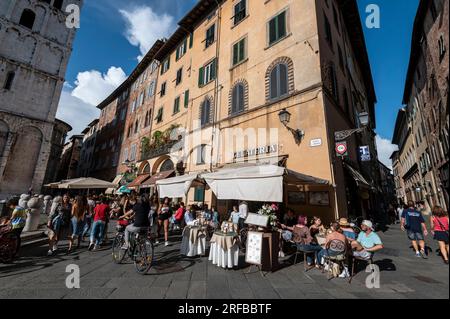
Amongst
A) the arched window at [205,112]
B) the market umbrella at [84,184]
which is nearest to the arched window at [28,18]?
the market umbrella at [84,184]

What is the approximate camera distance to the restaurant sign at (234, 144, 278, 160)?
9.45 meters

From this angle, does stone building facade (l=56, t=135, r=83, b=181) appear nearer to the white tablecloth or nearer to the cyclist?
the cyclist

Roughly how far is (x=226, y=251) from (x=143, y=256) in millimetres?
1995

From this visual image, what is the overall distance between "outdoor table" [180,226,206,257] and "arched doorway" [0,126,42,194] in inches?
920

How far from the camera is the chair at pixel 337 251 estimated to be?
4508 mm

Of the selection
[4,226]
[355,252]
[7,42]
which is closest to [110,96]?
[7,42]

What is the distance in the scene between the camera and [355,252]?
4906 mm

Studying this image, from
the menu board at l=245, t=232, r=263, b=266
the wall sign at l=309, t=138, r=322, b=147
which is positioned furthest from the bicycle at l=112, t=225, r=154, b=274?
the wall sign at l=309, t=138, r=322, b=147

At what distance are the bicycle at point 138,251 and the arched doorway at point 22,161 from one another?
22.2m

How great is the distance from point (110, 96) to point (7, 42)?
11831 mm

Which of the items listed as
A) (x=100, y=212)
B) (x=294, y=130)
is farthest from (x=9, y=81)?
(x=294, y=130)

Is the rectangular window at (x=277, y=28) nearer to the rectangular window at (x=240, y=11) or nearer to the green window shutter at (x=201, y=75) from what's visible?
the rectangular window at (x=240, y=11)

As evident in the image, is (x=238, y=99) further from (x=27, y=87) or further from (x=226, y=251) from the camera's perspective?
(x=27, y=87)

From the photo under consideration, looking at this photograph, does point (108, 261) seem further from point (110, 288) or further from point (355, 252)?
point (355, 252)
